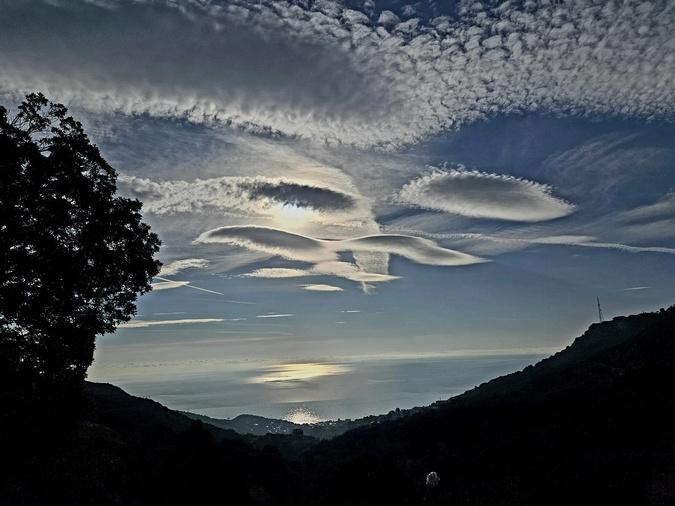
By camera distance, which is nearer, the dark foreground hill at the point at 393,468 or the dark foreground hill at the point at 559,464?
the dark foreground hill at the point at 393,468

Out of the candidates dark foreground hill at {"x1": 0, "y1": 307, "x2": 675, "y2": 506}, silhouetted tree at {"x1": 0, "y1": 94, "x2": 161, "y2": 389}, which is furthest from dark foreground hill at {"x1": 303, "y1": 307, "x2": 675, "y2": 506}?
silhouetted tree at {"x1": 0, "y1": 94, "x2": 161, "y2": 389}

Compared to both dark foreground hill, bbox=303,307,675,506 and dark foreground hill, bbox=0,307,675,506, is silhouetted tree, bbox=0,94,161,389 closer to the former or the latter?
dark foreground hill, bbox=0,307,675,506

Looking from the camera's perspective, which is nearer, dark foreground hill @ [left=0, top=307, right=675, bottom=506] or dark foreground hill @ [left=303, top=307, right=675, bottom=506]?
dark foreground hill @ [left=0, top=307, right=675, bottom=506]

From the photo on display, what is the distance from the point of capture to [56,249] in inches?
722

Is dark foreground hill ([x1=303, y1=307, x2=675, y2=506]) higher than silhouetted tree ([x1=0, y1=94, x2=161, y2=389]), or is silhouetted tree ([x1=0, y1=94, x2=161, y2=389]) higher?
silhouetted tree ([x1=0, y1=94, x2=161, y2=389])

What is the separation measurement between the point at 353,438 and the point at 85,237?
107 meters

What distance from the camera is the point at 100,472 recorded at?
24.5 m

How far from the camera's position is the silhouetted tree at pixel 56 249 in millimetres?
17609

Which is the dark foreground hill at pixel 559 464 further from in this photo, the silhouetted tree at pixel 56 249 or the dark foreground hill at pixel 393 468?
the silhouetted tree at pixel 56 249

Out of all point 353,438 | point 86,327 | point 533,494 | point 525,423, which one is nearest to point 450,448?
point 525,423

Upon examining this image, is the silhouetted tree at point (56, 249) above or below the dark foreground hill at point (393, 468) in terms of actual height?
above

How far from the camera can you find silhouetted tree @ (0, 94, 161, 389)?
17.6 metres

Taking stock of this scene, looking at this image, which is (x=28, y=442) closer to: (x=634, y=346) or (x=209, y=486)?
(x=209, y=486)

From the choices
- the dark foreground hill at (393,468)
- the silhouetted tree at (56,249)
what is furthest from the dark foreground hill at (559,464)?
the silhouetted tree at (56,249)
